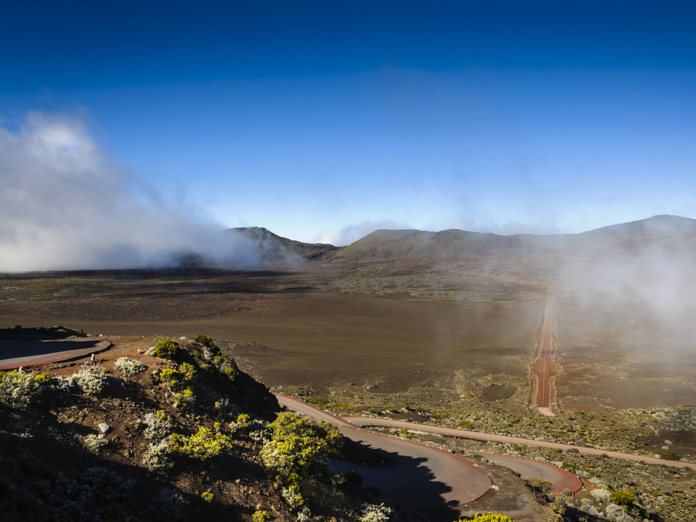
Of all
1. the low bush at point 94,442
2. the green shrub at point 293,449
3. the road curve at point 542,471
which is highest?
the low bush at point 94,442

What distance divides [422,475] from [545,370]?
3048cm

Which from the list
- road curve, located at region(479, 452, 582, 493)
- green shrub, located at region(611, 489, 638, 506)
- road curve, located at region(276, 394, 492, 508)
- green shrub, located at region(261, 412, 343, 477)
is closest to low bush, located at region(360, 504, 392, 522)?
green shrub, located at region(261, 412, 343, 477)

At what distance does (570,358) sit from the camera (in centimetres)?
4612

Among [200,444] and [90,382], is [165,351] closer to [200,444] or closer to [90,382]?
[90,382]

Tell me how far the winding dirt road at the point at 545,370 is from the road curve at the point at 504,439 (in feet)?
25.1

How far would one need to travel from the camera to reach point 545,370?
4172 cm

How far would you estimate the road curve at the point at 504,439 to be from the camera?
72.6 feet

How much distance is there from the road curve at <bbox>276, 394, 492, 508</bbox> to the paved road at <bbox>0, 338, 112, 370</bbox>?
40.0 feet

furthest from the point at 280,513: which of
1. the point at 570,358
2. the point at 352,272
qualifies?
the point at 352,272

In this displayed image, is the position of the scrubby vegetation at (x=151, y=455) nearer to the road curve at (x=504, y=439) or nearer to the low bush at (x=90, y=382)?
the low bush at (x=90, y=382)

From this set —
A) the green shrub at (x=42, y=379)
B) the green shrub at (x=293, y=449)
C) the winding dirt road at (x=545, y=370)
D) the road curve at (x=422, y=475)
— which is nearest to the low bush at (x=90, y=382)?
the green shrub at (x=42, y=379)

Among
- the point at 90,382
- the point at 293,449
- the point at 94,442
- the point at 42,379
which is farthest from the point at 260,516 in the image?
the point at 42,379

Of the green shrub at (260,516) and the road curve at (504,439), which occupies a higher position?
the green shrub at (260,516)

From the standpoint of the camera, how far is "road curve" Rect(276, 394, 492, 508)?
14797mm
